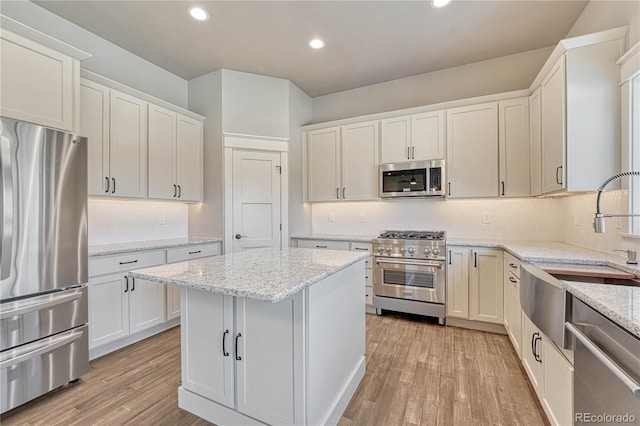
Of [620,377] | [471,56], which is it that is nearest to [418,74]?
[471,56]

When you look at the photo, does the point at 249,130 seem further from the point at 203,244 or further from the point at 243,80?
the point at 203,244

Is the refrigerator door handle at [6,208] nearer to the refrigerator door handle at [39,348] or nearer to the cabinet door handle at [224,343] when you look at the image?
the refrigerator door handle at [39,348]

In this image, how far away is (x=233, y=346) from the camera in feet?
4.98

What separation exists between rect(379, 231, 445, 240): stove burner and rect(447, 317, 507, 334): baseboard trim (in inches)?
37.1

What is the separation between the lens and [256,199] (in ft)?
12.1

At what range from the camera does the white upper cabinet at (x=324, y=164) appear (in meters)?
3.95

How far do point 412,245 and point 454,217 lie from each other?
0.83 meters

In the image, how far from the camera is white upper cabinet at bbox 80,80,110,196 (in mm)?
2504

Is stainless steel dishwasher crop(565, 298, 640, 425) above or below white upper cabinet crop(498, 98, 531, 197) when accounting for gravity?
below

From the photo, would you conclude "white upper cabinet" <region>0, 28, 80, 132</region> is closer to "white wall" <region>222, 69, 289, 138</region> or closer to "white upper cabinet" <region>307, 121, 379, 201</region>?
"white wall" <region>222, 69, 289, 138</region>

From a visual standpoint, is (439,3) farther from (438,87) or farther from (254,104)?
(254,104)

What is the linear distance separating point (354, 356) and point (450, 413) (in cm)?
68

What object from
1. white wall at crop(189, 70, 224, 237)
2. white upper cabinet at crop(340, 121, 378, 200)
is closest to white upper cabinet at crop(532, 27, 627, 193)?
white upper cabinet at crop(340, 121, 378, 200)

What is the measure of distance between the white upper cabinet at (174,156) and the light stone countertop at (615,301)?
11.8 ft
